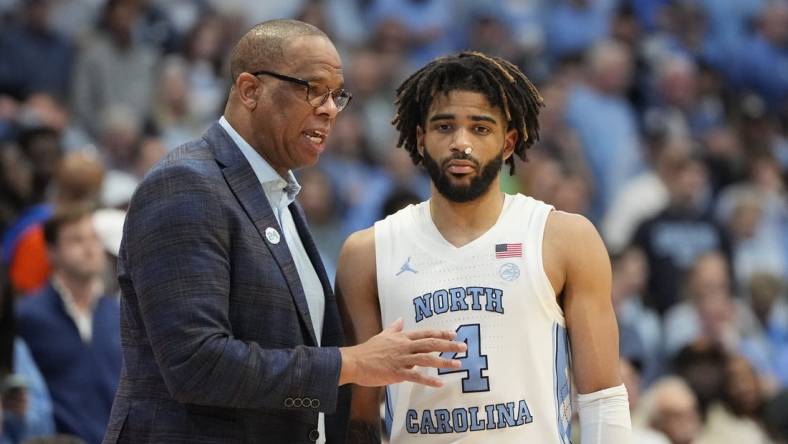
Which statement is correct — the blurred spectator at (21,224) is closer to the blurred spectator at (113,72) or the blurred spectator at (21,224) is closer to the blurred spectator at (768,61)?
the blurred spectator at (113,72)

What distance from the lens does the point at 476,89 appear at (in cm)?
459

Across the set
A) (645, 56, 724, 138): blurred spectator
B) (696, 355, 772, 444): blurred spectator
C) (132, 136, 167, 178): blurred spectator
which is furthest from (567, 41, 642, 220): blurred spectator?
(132, 136, 167, 178): blurred spectator

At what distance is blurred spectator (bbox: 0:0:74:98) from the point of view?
33.3 feet

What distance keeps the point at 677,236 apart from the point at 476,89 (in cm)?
636

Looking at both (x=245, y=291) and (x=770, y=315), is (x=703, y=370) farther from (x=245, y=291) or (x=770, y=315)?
(x=245, y=291)

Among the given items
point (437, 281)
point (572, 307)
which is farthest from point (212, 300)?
point (572, 307)

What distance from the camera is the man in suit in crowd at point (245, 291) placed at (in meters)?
3.98

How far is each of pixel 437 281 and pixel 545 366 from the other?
443 mm

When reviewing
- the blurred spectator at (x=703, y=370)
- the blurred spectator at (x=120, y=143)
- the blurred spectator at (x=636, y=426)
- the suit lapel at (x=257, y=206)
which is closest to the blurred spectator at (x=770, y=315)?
the blurred spectator at (x=703, y=370)

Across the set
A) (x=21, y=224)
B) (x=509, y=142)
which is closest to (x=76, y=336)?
(x=21, y=224)

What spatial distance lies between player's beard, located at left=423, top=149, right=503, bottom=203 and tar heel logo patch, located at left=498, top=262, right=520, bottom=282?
250 millimetres

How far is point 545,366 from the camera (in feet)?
14.7

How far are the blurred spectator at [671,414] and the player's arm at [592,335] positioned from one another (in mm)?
3743

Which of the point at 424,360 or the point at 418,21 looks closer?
the point at 424,360
